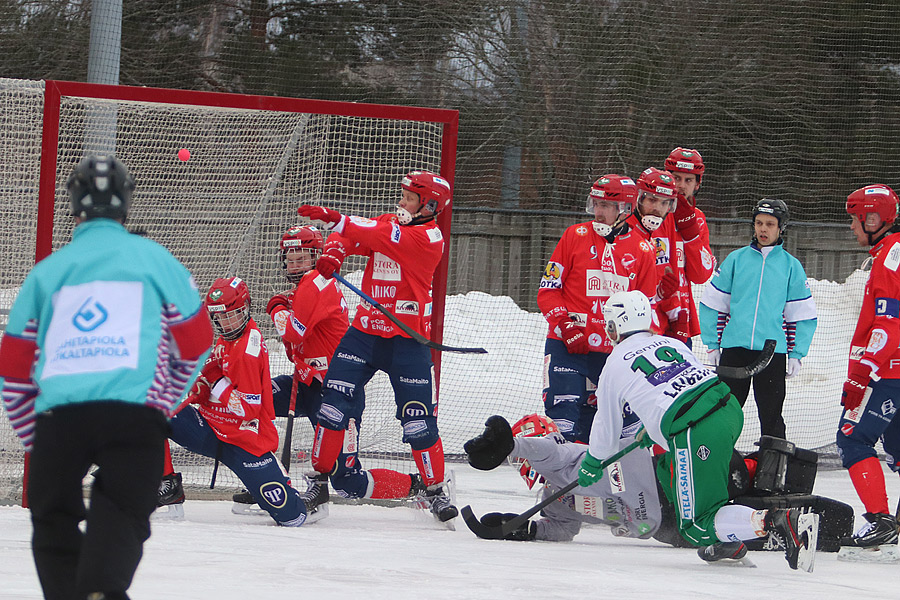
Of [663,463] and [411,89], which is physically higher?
[411,89]

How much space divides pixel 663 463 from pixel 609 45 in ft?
23.2

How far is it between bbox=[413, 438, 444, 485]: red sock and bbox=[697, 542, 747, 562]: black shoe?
1.30m

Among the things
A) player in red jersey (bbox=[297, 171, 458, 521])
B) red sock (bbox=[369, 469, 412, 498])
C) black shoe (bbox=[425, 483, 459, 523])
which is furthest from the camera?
red sock (bbox=[369, 469, 412, 498])

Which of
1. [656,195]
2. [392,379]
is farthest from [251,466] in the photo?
[656,195]

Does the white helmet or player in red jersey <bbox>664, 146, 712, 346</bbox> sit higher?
player in red jersey <bbox>664, 146, 712, 346</bbox>

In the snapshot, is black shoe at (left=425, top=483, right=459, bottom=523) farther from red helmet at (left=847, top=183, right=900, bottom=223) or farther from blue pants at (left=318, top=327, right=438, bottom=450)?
red helmet at (left=847, top=183, right=900, bottom=223)

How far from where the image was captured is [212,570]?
3.46 m

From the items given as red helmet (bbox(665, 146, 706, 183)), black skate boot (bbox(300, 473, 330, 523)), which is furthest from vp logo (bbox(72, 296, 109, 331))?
red helmet (bbox(665, 146, 706, 183))

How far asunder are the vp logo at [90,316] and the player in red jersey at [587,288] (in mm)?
2901

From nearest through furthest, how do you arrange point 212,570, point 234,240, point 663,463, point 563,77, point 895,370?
point 212,570 → point 663,463 → point 895,370 → point 234,240 → point 563,77

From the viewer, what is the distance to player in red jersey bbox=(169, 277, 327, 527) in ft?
14.7

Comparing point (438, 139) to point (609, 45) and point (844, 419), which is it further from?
point (609, 45)

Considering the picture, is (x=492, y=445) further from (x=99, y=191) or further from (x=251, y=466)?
(x=99, y=191)

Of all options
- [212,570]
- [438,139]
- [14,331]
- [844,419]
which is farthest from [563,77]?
[14,331]
